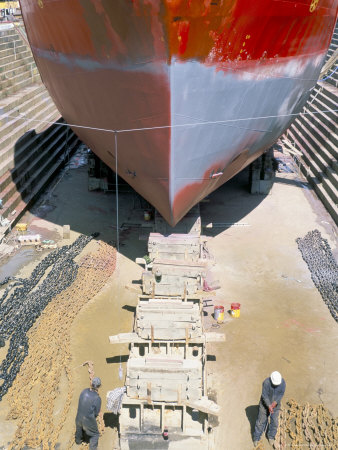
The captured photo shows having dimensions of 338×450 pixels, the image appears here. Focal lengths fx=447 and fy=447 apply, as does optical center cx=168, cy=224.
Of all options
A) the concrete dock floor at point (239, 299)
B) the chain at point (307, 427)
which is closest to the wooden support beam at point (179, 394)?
the concrete dock floor at point (239, 299)

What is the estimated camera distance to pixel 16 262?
33.2ft

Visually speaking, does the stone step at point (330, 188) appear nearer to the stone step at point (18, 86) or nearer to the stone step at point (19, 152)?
the stone step at point (19, 152)

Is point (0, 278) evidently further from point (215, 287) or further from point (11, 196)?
point (215, 287)

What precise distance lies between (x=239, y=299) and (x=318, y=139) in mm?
9703

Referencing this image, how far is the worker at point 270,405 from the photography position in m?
5.76

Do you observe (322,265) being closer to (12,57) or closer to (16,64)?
(16,64)

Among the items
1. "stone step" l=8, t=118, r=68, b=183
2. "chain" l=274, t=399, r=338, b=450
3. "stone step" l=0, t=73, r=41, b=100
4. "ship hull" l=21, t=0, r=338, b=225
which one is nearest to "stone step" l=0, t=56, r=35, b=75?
"stone step" l=0, t=73, r=41, b=100

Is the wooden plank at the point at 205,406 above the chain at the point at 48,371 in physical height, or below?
above

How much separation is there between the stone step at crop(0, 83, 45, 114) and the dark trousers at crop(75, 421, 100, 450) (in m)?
11.3

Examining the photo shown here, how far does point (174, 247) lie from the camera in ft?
29.1

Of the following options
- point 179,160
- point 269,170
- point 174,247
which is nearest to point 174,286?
point 174,247

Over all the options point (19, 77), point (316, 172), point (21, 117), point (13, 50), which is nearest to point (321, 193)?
point (316, 172)

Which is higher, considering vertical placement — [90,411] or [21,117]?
[21,117]

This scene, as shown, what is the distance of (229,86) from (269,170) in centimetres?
755
